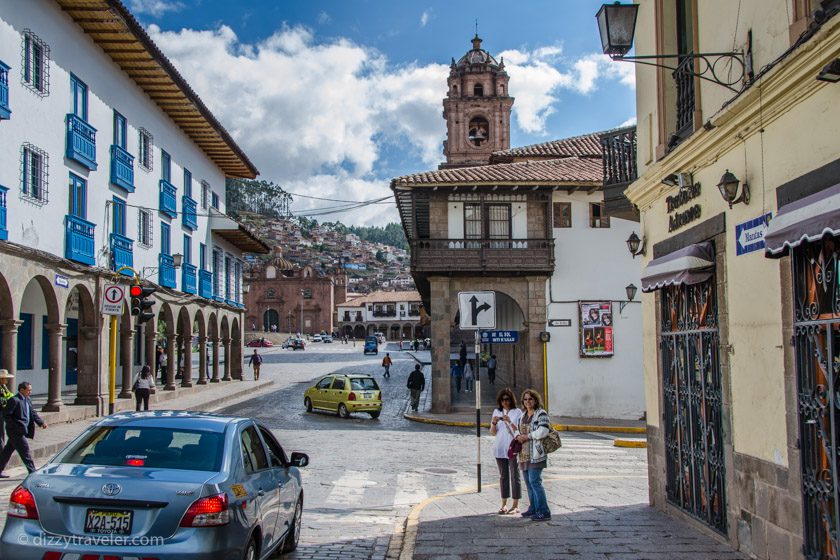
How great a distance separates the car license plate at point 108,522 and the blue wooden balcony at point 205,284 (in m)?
→ 27.5

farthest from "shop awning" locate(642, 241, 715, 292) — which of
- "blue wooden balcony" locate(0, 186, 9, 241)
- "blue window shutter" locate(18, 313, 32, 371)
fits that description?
"blue window shutter" locate(18, 313, 32, 371)

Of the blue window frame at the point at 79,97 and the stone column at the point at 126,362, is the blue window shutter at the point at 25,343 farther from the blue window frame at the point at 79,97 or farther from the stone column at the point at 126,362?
the blue window frame at the point at 79,97

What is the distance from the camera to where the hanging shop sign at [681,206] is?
8898 millimetres

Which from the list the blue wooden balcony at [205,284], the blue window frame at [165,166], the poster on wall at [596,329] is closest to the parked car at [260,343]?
the blue wooden balcony at [205,284]

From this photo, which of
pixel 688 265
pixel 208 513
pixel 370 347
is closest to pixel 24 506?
pixel 208 513

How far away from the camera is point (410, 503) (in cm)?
1181

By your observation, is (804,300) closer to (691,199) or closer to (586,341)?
(691,199)

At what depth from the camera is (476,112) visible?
61.9m

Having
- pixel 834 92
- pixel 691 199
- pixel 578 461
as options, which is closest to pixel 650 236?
pixel 691 199

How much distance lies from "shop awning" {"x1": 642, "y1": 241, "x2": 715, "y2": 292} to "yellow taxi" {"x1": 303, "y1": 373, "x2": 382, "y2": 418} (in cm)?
1653

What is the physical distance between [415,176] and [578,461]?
12.7m

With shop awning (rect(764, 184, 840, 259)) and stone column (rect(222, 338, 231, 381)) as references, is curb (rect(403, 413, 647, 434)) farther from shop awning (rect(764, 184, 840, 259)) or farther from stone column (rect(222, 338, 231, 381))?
stone column (rect(222, 338, 231, 381))

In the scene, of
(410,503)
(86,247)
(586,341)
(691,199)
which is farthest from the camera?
(586,341)

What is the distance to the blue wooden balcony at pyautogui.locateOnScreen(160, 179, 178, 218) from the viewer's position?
90.1 feet
